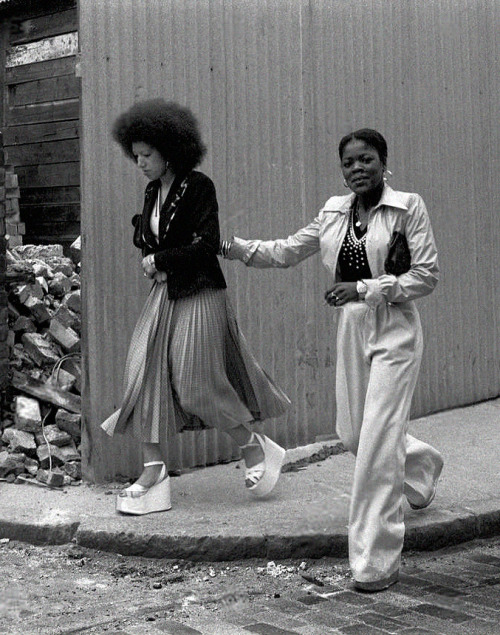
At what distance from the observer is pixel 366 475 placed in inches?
185

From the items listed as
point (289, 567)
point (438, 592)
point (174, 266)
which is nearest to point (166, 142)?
point (174, 266)

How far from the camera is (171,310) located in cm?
570

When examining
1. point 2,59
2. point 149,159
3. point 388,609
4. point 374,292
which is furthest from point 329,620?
point 2,59

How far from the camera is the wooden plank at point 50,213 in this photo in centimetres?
1015

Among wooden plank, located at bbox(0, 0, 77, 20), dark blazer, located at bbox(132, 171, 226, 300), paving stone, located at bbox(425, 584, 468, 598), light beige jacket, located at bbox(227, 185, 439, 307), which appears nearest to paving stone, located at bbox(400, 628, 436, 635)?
paving stone, located at bbox(425, 584, 468, 598)

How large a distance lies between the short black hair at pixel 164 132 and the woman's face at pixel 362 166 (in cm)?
107

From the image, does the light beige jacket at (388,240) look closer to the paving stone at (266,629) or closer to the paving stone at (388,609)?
the paving stone at (388,609)

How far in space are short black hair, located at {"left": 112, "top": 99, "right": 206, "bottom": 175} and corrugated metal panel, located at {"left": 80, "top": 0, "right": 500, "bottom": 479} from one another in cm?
48

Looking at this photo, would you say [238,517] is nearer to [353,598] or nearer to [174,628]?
[353,598]

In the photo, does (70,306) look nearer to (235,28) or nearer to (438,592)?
(235,28)

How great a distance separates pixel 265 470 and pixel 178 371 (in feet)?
2.36

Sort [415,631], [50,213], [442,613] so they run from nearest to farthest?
[415,631]
[442,613]
[50,213]

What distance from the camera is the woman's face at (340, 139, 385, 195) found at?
4.86 m

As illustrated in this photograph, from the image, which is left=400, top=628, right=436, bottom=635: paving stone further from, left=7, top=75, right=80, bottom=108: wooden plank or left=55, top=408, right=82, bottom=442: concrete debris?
left=7, top=75, right=80, bottom=108: wooden plank
